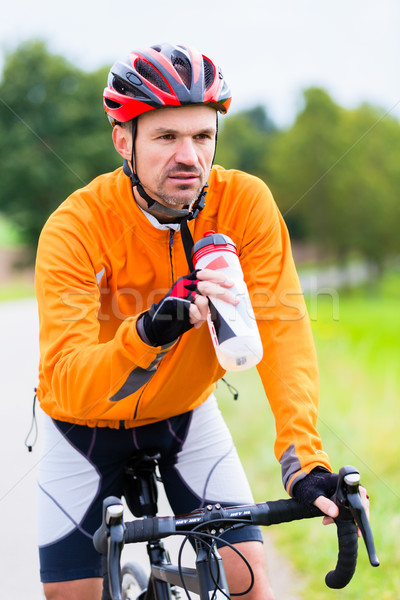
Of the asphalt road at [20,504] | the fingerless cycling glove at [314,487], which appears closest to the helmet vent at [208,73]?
the fingerless cycling glove at [314,487]

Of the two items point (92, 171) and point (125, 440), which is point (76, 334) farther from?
point (92, 171)

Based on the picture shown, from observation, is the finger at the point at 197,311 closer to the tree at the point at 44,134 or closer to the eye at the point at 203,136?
the eye at the point at 203,136

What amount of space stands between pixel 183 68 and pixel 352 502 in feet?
5.69

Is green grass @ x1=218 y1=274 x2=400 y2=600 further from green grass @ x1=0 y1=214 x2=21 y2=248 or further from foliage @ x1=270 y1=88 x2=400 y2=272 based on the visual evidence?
green grass @ x1=0 y1=214 x2=21 y2=248

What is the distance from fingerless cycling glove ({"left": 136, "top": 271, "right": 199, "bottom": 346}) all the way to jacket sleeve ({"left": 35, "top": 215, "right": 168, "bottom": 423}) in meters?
0.04

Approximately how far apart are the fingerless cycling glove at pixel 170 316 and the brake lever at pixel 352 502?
64 cm

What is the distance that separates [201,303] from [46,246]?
0.81 m

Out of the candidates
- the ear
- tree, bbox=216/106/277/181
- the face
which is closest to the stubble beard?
the face

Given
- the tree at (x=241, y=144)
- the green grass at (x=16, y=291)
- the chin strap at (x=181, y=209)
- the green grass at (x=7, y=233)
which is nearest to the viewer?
the chin strap at (x=181, y=209)

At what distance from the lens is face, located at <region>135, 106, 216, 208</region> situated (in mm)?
2486

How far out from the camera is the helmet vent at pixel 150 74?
250 cm

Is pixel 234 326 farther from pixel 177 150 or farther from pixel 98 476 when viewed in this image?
pixel 98 476

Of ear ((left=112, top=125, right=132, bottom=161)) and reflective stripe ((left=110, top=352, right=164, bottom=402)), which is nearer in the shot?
reflective stripe ((left=110, top=352, right=164, bottom=402))

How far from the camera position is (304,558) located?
4.36 m
